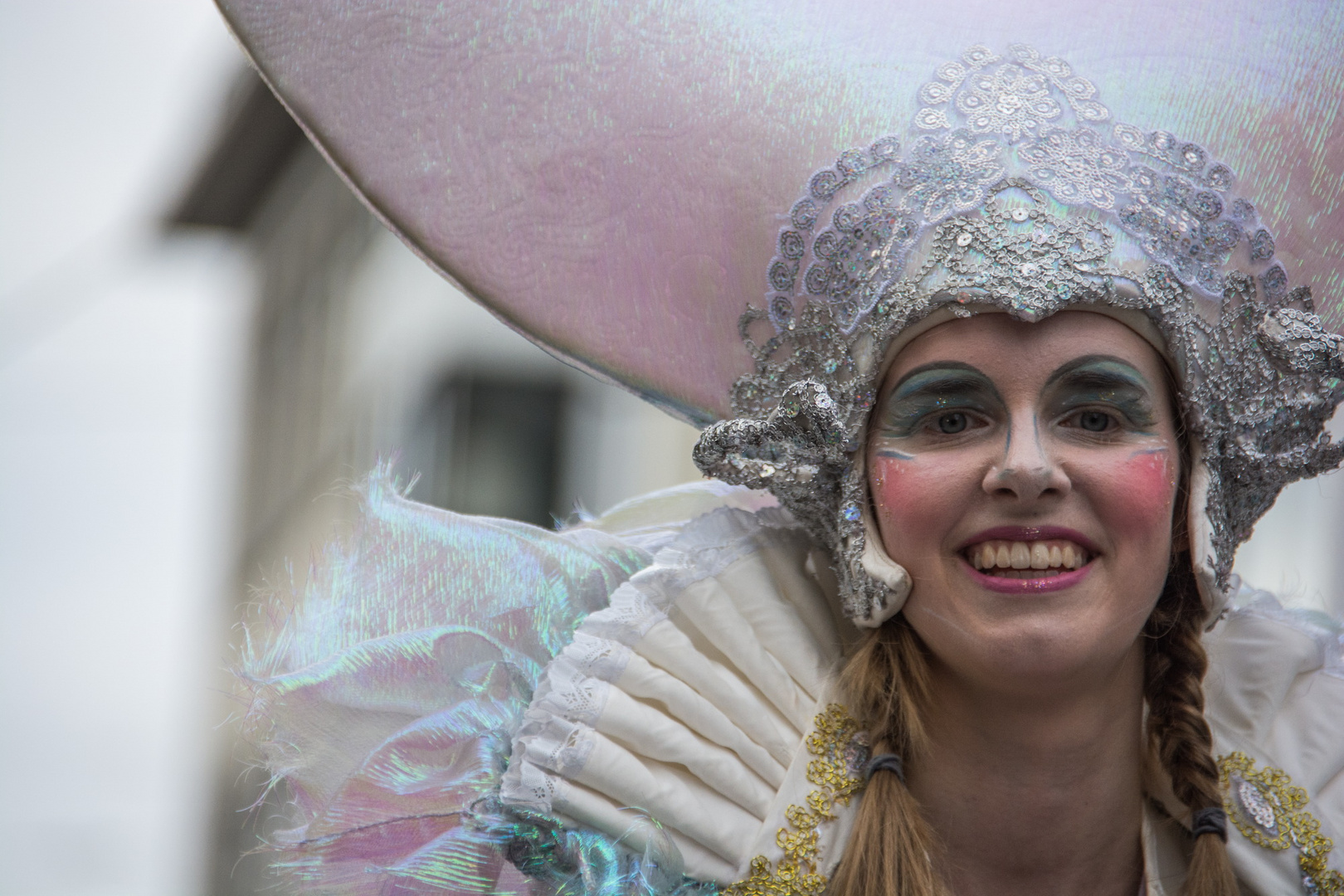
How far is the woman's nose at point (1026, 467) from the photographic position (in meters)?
1.90

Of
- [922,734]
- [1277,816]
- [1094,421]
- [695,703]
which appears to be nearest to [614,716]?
[695,703]

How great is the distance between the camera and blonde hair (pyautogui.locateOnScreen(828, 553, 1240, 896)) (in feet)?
6.64

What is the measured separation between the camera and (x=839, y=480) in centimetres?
212

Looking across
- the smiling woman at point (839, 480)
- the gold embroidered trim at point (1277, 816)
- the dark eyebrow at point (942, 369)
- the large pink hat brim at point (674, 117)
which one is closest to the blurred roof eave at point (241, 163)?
the large pink hat brim at point (674, 117)

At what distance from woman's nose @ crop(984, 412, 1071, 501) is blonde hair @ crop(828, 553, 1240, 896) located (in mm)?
323

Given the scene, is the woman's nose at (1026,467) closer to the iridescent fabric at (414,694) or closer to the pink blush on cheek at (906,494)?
the pink blush on cheek at (906,494)

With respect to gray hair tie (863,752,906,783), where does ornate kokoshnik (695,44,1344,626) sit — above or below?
above

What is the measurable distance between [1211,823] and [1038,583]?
1.70 feet

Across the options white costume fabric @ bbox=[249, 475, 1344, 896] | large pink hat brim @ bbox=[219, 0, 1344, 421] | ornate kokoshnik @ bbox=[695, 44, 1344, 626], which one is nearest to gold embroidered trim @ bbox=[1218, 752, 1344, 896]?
white costume fabric @ bbox=[249, 475, 1344, 896]

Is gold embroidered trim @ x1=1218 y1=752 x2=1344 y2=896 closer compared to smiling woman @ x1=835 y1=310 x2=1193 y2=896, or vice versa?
smiling woman @ x1=835 y1=310 x2=1193 y2=896

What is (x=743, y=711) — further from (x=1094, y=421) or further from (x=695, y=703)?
(x=1094, y=421)

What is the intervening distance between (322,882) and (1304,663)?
64.4 inches

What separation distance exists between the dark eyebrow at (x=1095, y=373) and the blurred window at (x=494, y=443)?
7747 mm

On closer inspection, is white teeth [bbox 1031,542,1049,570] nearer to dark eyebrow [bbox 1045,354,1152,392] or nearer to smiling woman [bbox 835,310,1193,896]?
smiling woman [bbox 835,310,1193,896]
